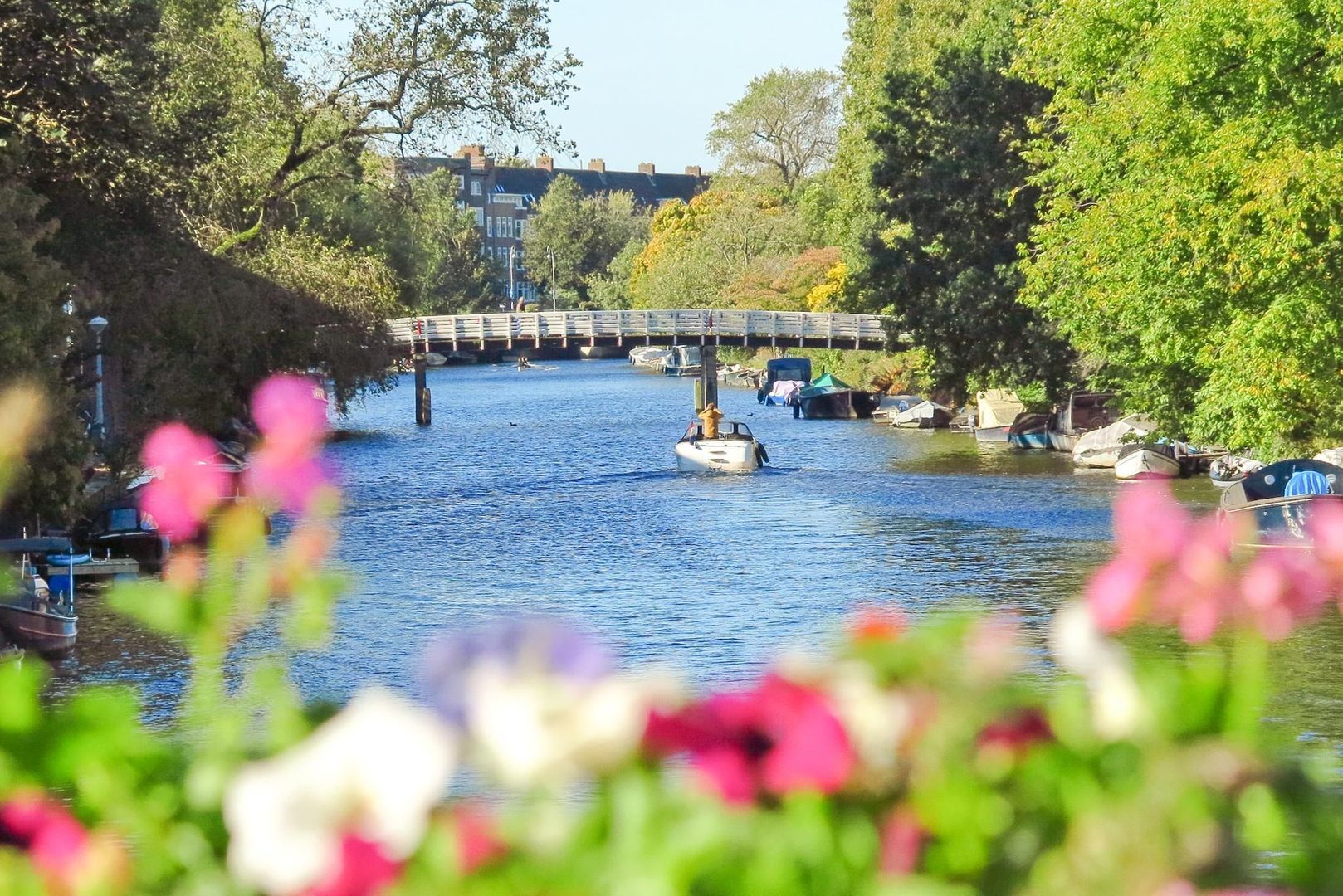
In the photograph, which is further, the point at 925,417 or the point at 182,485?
the point at 925,417

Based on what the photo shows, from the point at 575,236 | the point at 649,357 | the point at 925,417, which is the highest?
the point at 575,236


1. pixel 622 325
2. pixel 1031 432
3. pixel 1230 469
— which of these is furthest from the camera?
pixel 622 325

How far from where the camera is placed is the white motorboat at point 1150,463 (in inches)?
1625

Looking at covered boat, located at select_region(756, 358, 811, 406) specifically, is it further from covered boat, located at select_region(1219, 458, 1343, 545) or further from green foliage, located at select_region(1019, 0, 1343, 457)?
covered boat, located at select_region(1219, 458, 1343, 545)

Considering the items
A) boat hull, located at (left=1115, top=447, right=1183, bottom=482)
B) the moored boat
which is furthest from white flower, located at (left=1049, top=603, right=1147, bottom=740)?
boat hull, located at (left=1115, top=447, right=1183, bottom=482)

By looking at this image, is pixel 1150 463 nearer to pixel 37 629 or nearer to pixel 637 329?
pixel 37 629

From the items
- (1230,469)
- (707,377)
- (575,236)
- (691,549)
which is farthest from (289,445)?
(575,236)

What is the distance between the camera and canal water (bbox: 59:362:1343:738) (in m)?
21.4

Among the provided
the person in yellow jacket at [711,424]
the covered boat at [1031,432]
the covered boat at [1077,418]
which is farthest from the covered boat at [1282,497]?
the covered boat at [1031,432]

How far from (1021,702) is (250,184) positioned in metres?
51.6

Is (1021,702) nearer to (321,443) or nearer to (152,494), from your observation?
(321,443)

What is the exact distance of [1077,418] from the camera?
50.5 m

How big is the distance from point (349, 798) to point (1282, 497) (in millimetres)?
28539

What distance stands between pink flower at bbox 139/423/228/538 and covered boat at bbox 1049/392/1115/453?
1884 inches
